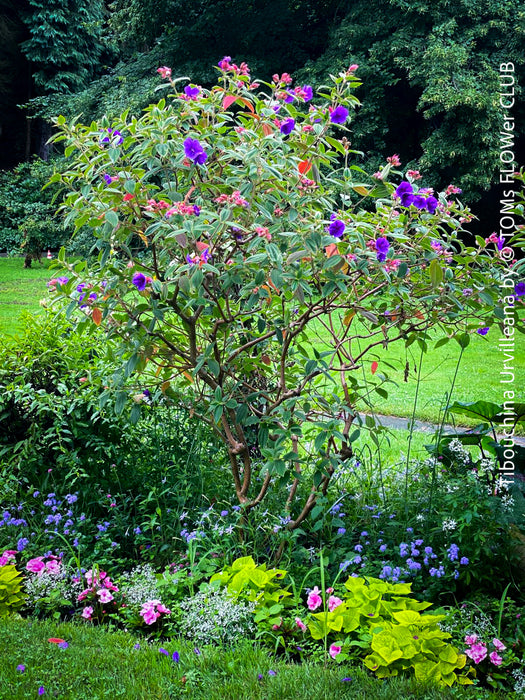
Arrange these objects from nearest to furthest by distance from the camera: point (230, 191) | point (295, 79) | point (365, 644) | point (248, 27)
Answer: point (365, 644) < point (230, 191) < point (295, 79) < point (248, 27)

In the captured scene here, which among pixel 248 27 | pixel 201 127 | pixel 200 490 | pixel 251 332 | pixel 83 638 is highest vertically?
pixel 248 27

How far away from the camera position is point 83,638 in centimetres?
214

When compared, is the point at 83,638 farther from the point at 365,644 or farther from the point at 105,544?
the point at 365,644

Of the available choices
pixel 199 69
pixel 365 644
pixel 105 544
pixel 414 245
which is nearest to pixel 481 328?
pixel 414 245

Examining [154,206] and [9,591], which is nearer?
[154,206]

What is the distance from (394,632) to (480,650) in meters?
0.28

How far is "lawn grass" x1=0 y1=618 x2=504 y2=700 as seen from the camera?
181 centimetres

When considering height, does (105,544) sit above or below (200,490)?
below

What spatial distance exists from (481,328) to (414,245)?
0.51m

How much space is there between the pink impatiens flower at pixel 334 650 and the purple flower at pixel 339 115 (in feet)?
5.71

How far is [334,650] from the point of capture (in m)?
1.96

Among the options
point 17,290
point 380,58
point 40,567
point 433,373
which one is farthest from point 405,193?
point 380,58

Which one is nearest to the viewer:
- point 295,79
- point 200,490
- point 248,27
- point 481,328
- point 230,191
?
point 230,191

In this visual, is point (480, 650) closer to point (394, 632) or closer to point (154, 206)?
point (394, 632)
